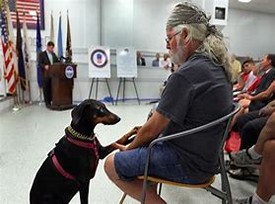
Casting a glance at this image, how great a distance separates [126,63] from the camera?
6902mm

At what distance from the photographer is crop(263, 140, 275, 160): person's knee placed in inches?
60.2

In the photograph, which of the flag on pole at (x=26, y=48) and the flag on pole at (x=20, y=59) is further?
the flag on pole at (x=26, y=48)

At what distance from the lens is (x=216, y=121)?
1.08 metres

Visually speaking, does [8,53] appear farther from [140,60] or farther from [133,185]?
[133,185]

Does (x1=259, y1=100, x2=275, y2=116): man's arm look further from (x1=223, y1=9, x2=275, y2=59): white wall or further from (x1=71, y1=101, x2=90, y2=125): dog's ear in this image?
(x1=223, y1=9, x2=275, y2=59): white wall

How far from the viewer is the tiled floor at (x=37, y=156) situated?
1.98 m

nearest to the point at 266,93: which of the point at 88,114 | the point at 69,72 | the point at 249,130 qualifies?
the point at 249,130

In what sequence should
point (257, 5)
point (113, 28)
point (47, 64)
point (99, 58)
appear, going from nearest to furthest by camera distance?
1. point (47, 64)
2. point (99, 58)
3. point (113, 28)
4. point (257, 5)

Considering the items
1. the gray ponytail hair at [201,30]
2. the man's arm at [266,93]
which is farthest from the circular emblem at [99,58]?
the gray ponytail hair at [201,30]

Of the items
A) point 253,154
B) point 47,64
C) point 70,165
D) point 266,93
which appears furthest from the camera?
point 47,64

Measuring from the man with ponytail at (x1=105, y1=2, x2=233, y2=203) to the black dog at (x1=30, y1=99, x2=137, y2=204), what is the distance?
22cm

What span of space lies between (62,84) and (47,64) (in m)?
0.60

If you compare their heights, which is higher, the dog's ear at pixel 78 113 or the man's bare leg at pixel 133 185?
the dog's ear at pixel 78 113

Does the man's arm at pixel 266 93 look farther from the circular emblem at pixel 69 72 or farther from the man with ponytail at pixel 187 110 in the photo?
the circular emblem at pixel 69 72
